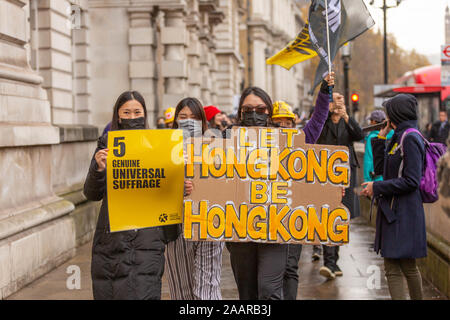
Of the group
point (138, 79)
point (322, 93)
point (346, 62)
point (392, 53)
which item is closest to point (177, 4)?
point (138, 79)

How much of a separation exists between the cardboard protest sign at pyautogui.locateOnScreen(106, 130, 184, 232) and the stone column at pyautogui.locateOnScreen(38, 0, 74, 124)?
1082 centimetres

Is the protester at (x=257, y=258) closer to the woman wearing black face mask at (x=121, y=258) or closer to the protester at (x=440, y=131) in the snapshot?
the woman wearing black face mask at (x=121, y=258)

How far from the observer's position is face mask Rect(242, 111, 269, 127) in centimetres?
526

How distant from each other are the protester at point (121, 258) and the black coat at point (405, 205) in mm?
1950

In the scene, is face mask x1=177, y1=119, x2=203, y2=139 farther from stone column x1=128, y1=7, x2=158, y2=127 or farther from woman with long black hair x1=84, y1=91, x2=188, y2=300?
stone column x1=128, y1=7, x2=158, y2=127

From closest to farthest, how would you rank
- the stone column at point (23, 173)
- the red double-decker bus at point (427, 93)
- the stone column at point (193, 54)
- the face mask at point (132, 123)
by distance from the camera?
the face mask at point (132, 123), the stone column at point (23, 173), the stone column at point (193, 54), the red double-decker bus at point (427, 93)

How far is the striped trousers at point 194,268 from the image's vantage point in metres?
5.48

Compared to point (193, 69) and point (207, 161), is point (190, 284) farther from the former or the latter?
point (193, 69)

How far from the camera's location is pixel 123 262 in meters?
4.55

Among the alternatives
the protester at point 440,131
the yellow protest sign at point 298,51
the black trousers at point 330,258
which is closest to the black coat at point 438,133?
the protester at point 440,131

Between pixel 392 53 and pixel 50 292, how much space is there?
304 feet

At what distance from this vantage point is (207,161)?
16.4 feet

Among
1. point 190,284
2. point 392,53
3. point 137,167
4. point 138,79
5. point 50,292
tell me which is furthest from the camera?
point 392,53

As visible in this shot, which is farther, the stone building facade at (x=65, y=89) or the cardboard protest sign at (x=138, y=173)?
the stone building facade at (x=65, y=89)
